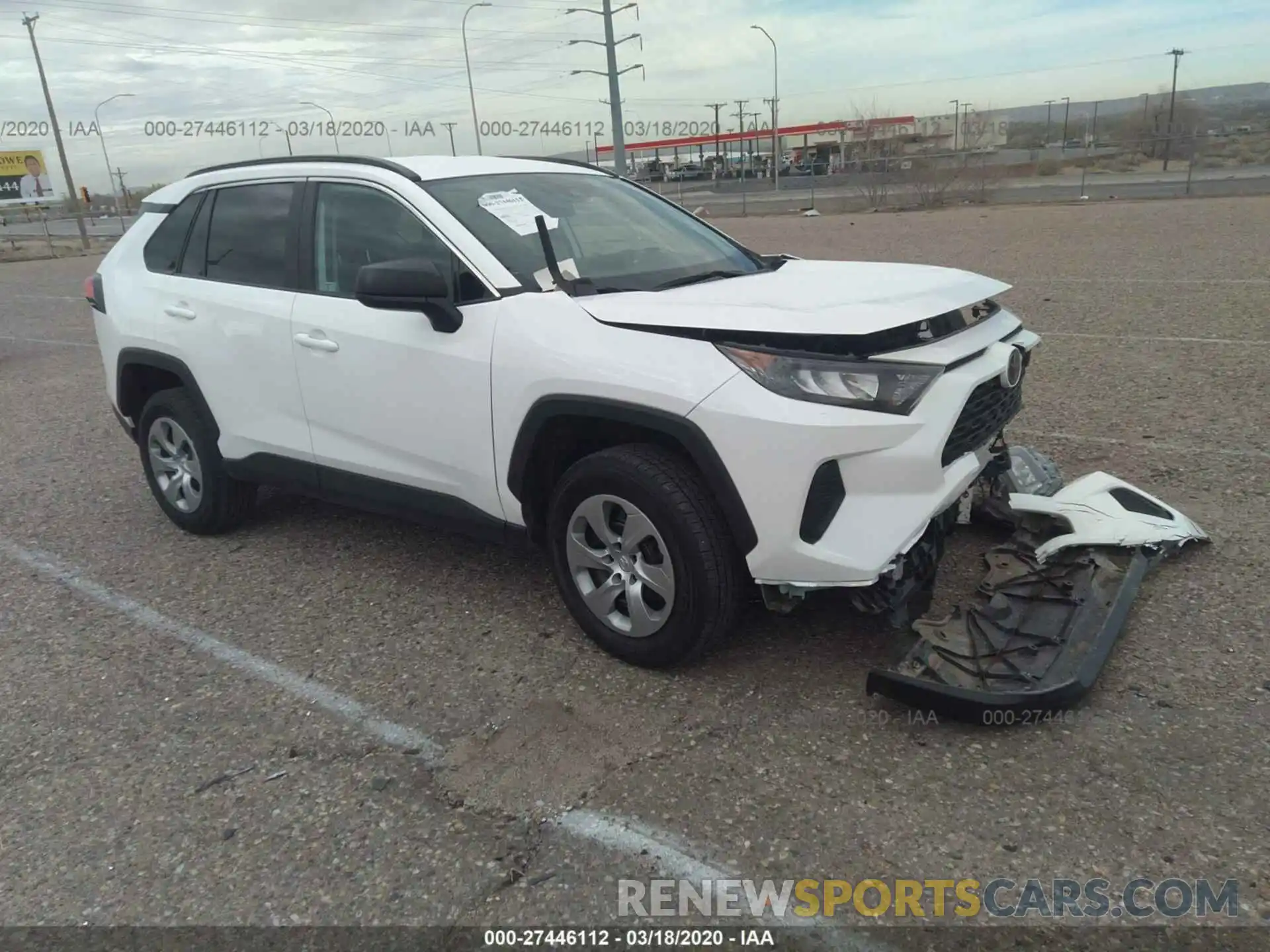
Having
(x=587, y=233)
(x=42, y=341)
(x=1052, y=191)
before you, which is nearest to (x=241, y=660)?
(x=587, y=233)

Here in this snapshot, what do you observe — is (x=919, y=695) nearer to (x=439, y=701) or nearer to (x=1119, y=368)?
(x=439, y=701)

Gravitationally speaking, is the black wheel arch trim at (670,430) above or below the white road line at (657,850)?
above

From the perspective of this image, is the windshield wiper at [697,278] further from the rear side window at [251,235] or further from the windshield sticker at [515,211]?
the rear side window at [251,235]

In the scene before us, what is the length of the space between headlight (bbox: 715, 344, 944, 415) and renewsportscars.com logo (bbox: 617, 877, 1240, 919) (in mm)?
1339

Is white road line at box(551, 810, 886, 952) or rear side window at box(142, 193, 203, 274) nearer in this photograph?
white road line at box(551, 810, 886, 952)

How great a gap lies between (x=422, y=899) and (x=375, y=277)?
2.02 meters

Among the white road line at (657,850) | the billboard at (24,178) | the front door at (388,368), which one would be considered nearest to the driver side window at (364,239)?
the front door at (388,368)

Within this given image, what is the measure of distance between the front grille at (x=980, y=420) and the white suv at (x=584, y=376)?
2 centimetres

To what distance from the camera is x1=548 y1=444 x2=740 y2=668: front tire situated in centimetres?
310

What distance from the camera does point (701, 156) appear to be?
227 feet

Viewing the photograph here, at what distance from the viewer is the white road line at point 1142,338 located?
764cm

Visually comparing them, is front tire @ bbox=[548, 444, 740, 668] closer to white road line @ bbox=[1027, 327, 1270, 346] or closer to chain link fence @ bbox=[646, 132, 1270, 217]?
white road line @ bbox=[1027, 327, 1270, 346]

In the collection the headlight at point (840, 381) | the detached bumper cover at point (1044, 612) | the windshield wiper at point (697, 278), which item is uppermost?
the windshield wiper at point (697, 278)

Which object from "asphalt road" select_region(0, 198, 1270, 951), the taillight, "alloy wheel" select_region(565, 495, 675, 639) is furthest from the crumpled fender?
the taillight
